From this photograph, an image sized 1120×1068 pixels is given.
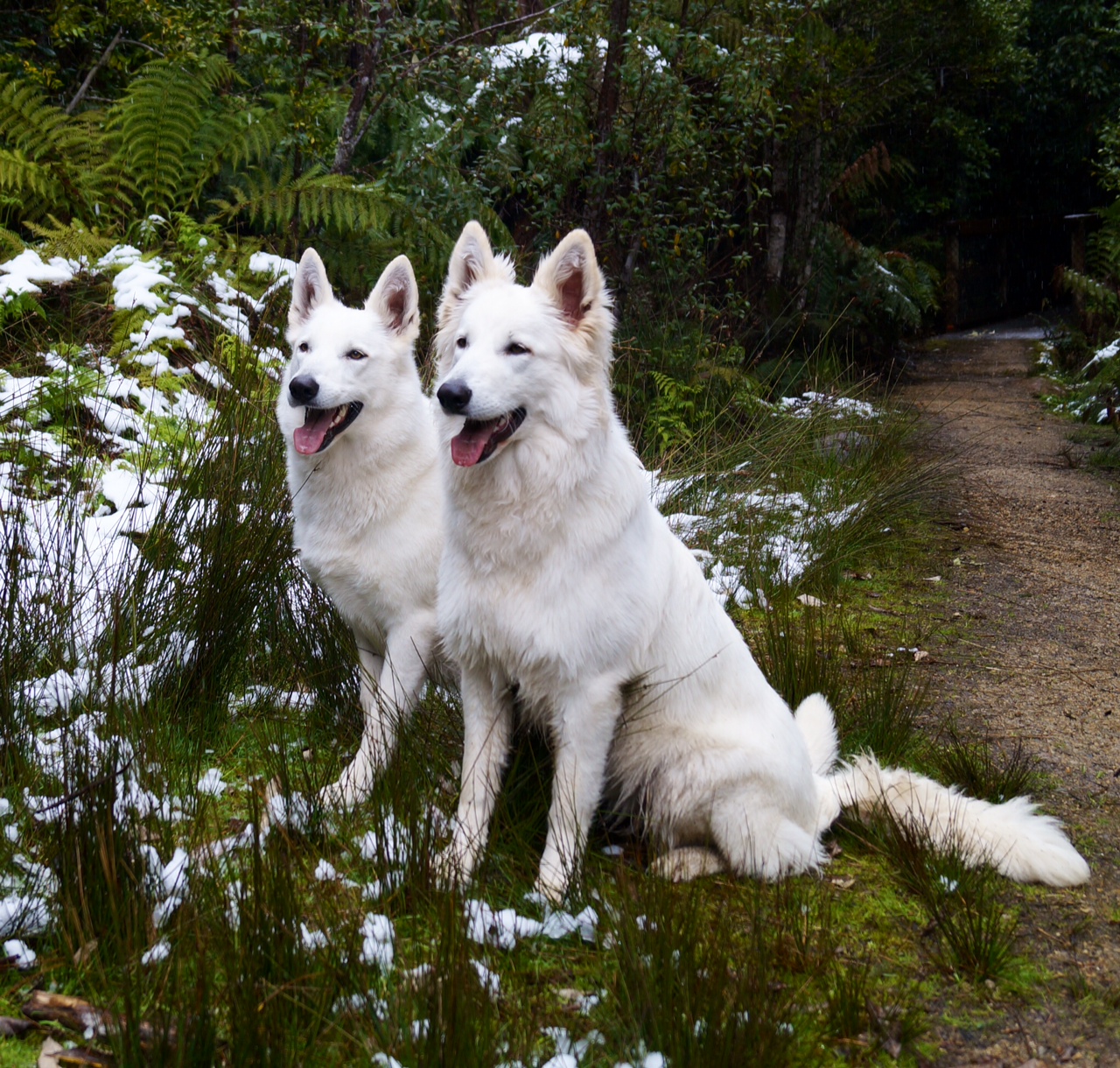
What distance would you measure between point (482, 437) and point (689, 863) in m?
1.29

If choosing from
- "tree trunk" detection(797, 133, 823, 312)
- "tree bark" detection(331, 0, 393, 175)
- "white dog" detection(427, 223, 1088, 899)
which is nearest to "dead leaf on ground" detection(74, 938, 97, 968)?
"white dog" detection(427, 223, 1088, 899)

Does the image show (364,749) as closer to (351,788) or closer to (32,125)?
(351,788)

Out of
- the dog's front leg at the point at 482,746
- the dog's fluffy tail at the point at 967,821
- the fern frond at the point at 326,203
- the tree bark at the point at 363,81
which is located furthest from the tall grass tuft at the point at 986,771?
the tree bark at the point at 363,81

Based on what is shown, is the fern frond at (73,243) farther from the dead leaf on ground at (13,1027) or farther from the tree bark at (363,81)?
the dead leaf on ground at (13,1027)

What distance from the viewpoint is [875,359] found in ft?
40.3

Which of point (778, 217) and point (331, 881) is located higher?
point (778, 217)

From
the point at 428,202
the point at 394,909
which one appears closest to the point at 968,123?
the point at 428,202

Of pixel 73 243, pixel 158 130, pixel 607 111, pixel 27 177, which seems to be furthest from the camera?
pixel 158 130

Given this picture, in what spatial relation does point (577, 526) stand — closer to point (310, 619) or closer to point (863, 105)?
point (310, 619)

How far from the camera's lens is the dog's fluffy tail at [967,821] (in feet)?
9.63

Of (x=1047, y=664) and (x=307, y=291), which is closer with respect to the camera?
(x=307, y=291)

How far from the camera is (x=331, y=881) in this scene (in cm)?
263

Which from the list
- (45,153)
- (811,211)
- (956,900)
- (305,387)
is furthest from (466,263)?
(811,211)

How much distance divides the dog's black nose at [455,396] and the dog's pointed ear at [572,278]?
1.27 feet
